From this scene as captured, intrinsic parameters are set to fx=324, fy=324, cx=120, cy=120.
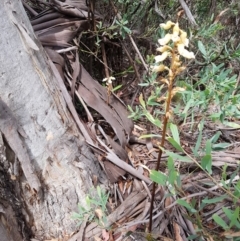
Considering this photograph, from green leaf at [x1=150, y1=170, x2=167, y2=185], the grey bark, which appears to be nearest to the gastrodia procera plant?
green leaf at [x1=150, y1=170, x2=167, y2=185]

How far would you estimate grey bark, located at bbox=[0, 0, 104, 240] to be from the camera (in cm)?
83

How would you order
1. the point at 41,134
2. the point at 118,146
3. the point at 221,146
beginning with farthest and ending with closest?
1. the point at 118,146
2. the point at 41,134
3. the point at 221,146

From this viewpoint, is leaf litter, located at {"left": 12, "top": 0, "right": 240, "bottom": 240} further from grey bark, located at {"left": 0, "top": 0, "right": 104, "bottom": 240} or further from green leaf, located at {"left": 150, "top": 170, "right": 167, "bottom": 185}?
green leaf, located at {"left": 150, "top": 170, "right": 167, "bottom": 185}

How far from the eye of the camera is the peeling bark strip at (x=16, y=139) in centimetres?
84

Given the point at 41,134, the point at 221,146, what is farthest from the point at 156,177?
the point at 41,134

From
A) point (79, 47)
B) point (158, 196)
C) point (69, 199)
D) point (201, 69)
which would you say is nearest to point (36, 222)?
point (69, 199)

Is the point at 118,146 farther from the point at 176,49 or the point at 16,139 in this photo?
the point at 176,49

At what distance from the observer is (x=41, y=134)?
92cm

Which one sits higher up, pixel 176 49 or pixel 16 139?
pixel 176 49

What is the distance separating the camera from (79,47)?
1.22 meters

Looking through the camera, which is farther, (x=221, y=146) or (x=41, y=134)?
(x=41, y=134)

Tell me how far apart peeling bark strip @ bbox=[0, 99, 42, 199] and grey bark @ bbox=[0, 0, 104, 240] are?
1cm

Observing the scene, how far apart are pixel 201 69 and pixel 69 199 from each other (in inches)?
27.0

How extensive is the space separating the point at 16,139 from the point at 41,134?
8 cm
